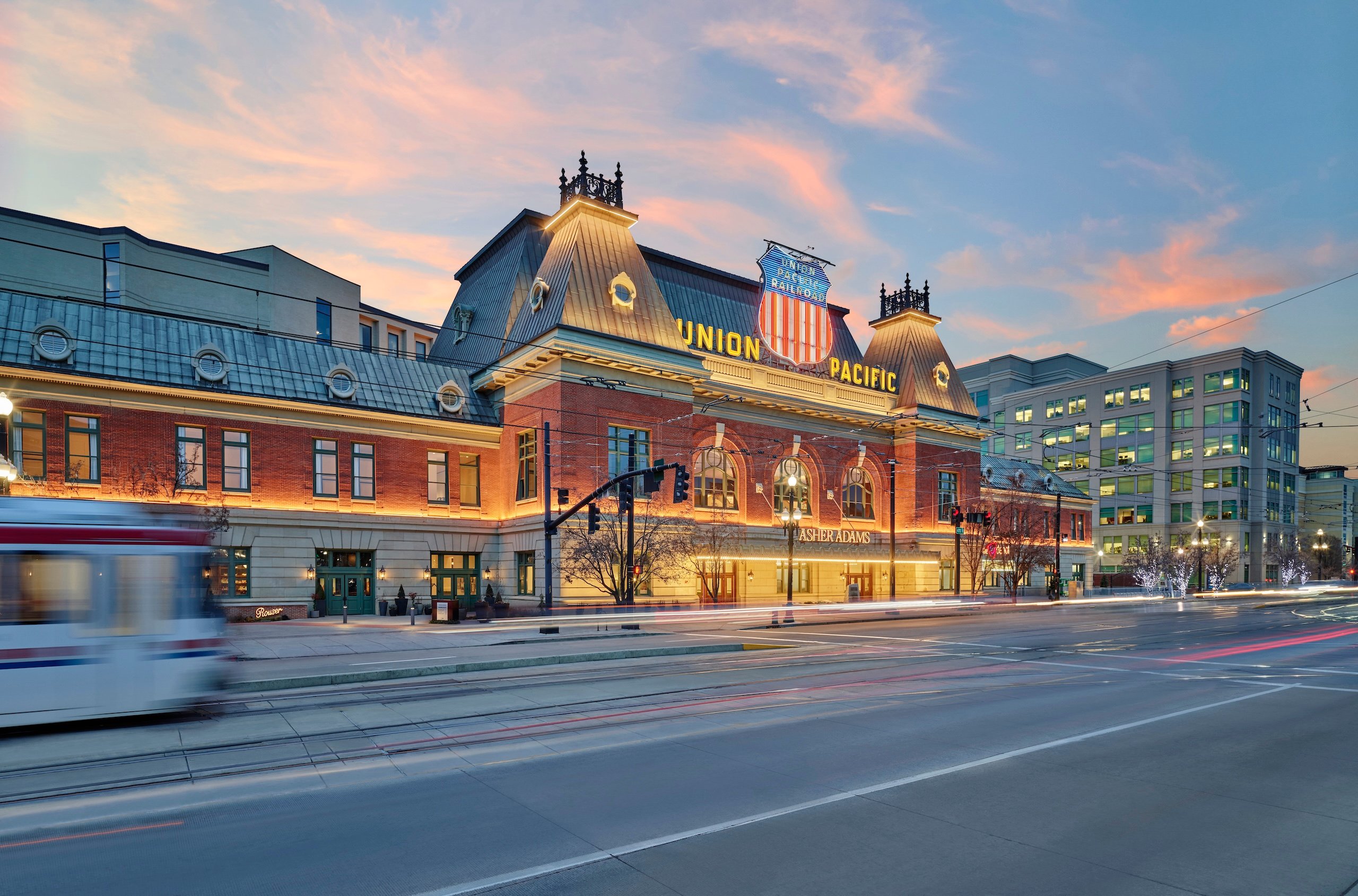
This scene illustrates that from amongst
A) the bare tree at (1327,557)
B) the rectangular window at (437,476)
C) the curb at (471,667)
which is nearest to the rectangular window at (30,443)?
the rectangular window at (437,476)

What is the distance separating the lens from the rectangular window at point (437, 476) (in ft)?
125

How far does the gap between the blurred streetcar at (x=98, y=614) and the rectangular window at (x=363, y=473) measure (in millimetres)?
25453

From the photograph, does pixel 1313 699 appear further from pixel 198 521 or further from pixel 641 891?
pixel 198 521

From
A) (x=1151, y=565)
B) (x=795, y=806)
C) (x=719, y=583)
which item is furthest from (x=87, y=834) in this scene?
(x=1151, y=565)

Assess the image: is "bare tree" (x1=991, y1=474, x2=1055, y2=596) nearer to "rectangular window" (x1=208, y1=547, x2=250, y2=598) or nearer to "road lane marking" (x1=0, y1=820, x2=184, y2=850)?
"rectangular window" (x1=208, y1=547, x2=250, y2=598)

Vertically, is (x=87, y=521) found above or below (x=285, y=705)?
above

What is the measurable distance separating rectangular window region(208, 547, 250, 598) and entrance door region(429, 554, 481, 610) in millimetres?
8028

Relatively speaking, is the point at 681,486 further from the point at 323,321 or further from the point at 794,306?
the point at 323,321

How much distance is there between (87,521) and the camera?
10.9 metres

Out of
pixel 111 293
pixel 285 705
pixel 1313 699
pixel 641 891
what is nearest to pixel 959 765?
pixel 641 891

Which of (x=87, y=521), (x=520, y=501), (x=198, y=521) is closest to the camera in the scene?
(x=87, y=521)

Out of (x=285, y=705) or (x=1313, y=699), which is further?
(x=1313, y=699)

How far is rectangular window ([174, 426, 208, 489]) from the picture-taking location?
104ft

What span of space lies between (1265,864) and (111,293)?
182 feet
